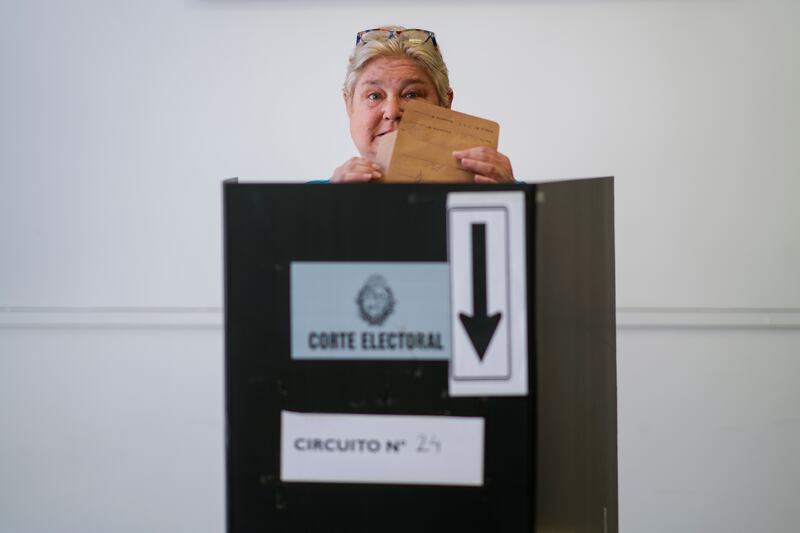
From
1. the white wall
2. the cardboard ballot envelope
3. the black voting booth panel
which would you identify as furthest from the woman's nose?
the white wall

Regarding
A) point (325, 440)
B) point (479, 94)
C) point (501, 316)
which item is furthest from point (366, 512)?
point (479, 94)

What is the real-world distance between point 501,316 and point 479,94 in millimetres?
1626

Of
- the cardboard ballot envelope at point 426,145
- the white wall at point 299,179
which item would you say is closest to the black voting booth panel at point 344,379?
the cardboard ballot envelope at point 426,145

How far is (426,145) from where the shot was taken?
872mm

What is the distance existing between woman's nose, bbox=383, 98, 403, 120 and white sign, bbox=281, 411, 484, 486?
73 centimetres

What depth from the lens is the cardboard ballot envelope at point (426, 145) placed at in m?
0.86

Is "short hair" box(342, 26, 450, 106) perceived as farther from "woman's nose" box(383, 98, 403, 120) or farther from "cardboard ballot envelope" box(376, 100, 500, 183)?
"cardboard ballot envelope" box(376, 100, 500, 183)

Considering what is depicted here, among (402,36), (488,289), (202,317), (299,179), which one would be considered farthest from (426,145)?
(202,317)

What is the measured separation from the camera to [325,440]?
0.59 m

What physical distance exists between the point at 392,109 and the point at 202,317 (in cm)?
119

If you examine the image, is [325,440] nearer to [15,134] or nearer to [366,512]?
[366,512]

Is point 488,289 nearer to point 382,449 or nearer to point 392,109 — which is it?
point 382,449

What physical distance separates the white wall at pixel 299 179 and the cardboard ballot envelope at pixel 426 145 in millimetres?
1226

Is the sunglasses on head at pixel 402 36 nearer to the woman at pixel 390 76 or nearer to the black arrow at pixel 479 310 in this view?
the woman at pixel 390 76
